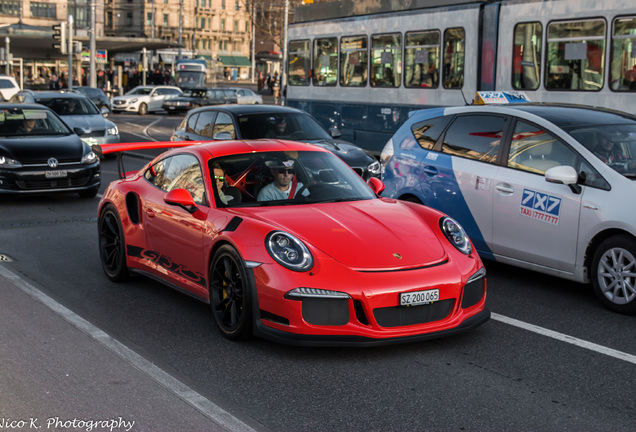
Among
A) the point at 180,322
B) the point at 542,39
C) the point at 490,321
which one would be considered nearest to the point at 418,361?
the point at 490,321

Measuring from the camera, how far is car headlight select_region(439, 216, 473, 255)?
6.11m

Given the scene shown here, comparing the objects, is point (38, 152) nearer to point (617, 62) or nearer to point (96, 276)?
point (96, 276)

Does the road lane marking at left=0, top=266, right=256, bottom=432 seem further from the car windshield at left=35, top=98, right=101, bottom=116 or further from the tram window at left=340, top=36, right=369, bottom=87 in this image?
the car windshield at left=35, top=98, right=101, bottom=116

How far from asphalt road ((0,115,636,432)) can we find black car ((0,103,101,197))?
17.1 feet

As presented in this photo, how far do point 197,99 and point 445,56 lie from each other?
29.4m

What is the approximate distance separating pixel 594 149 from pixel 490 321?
186 cm

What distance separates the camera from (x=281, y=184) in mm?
6656

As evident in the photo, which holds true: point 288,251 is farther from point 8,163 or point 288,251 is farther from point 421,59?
point 421,59

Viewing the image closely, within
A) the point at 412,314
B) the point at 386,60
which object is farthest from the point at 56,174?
the point at 412,314

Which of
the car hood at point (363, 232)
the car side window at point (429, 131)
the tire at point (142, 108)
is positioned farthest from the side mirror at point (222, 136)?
the tire at point (142, 108)

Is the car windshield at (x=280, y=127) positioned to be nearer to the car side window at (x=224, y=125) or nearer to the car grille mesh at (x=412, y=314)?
the car side window at (x=224, y=125)

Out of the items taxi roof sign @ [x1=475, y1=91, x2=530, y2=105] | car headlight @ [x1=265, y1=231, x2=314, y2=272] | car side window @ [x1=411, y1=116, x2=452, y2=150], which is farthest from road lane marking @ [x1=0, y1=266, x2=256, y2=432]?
taxi roof sign @ [x1=475, y1=91, x2=530, y2=105]

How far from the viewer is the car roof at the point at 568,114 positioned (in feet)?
25.2

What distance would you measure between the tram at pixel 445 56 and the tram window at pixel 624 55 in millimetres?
15
